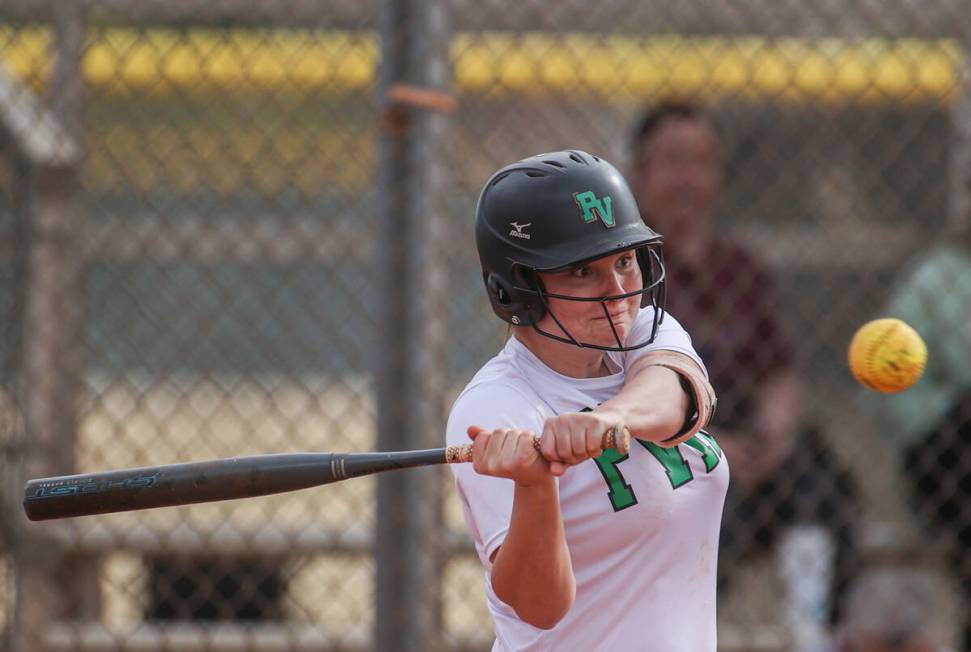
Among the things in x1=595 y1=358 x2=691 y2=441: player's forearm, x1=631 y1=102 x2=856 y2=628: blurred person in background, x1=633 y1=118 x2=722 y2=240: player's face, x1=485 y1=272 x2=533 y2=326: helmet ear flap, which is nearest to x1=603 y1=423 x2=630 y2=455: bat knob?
x1=595 y1=358 x2=691 y2=441: player's forearm

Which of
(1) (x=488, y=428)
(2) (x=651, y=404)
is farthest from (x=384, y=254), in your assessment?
(2) (x=651, y=404)

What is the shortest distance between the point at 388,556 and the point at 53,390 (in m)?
1.33

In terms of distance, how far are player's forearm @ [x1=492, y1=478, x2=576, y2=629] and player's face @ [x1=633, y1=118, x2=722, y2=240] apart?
2256mm

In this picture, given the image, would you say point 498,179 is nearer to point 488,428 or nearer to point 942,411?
point 488,428

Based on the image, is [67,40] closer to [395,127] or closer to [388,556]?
[395,127]

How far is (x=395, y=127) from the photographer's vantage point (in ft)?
10.3

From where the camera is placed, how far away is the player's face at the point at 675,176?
3951 millimetres

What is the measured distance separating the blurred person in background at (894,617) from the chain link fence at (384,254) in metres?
0.04

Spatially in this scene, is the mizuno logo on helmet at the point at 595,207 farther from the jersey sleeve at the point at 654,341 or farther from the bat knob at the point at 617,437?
the bat knob at the point at 617,437

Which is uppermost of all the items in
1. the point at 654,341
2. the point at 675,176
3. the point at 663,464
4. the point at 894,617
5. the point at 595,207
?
the point at 675,176

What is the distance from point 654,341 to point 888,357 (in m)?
0.50

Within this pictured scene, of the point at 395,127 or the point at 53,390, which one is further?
the point at 53,390

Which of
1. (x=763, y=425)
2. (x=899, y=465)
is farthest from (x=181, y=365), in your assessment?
(x=899, y=465)

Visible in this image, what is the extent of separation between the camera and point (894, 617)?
3.65m
